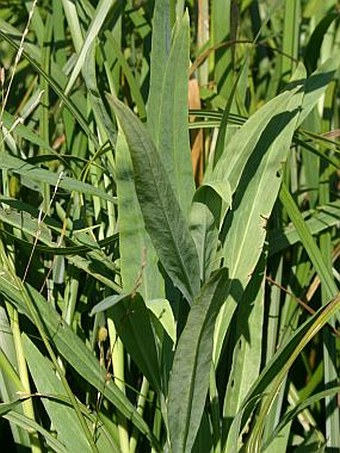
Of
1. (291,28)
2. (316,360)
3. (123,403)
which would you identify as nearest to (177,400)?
(123,403)

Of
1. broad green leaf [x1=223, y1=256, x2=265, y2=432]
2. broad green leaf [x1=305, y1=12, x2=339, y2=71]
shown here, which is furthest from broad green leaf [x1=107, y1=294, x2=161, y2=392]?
broad green leaf [x1=305, y1=12, x2=339, y2=71]

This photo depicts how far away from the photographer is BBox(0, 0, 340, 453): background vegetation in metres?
0.82

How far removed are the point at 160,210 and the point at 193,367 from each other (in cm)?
15

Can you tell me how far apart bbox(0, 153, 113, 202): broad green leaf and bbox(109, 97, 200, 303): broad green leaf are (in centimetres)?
15

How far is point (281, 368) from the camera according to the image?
89 centimetres

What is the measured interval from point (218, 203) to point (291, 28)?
45cm

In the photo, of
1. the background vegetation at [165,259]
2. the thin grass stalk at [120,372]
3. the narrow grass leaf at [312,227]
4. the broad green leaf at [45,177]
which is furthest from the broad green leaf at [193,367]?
the narrow grass leaf at [312,227]

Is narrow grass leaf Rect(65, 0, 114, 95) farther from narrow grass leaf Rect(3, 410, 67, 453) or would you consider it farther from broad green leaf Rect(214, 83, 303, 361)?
narrow grass leaf Rect(3, 410, 67, 453)

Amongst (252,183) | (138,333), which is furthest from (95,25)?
(138,333)

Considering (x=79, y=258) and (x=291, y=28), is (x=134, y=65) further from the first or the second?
(x=79, y=258)

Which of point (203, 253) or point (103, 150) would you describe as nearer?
point (203, 253)

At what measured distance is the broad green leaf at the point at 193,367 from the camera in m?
0.76

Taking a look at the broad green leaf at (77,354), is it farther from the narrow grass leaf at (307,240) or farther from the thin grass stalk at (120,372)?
the narrow grass leaf at (307,240)

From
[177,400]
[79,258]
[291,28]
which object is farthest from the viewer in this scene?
[291,28]
